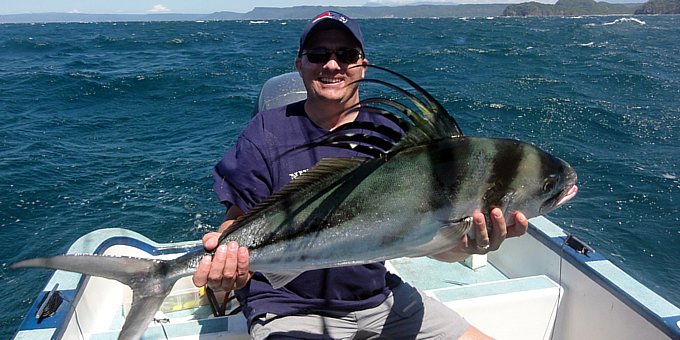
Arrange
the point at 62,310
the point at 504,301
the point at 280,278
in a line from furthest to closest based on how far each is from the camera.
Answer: the point at 504,301 → the point at 62,310 → the point at 280,278

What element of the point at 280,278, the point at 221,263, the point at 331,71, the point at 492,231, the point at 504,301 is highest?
the point at 331,71

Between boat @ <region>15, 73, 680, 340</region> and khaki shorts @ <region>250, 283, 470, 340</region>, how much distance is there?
0.41m

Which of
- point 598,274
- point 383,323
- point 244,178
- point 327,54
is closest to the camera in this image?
point 244,178

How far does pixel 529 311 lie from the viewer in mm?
3826

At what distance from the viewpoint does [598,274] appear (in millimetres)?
3553

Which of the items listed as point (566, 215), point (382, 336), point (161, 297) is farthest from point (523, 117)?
point (161, 297)

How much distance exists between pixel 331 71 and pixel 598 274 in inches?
92.5

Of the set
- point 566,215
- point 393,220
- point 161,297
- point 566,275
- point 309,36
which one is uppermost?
point 309,36

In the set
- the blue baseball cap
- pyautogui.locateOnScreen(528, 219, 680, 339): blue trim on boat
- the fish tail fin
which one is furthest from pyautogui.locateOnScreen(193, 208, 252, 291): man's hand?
pyautogui.locateOnScreen(528, 219, 680, 339): blue trim on boat

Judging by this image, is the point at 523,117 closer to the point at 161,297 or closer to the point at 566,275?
the point at 566,275

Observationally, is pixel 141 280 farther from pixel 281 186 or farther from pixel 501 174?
pixel 501 174

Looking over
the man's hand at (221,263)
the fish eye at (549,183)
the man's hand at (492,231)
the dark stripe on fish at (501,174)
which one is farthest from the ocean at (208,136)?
the fish eye at (549,183)

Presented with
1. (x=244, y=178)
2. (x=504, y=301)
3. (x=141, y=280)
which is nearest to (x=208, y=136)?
(x=504, y=301)

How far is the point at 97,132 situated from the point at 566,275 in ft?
47.9
